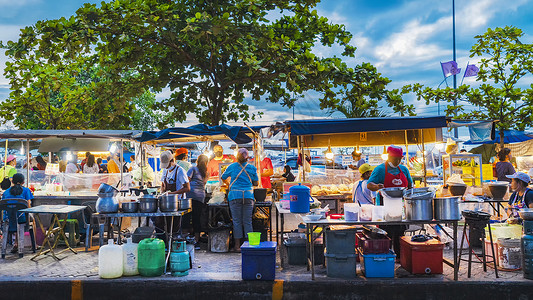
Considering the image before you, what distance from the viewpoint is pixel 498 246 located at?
6629 mm

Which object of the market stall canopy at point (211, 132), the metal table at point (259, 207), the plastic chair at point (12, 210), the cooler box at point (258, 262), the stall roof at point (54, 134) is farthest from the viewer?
the stall roof at point (54, 134)

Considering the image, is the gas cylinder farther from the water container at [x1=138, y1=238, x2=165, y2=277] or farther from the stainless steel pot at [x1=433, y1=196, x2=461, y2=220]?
the stainless steel pot at [x1=433, y1=196, x2=461, y2=220]

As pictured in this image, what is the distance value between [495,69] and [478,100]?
1.53 m

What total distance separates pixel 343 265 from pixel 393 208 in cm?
112

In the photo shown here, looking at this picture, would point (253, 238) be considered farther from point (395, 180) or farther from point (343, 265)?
point (395, 180)

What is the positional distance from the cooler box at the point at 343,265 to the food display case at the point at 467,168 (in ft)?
19.0

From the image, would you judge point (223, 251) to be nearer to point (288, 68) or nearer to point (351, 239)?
point (351, 239)

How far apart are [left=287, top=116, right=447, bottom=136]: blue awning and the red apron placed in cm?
215

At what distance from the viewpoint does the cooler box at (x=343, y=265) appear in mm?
6152

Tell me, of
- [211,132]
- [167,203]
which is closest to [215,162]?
[211,132]

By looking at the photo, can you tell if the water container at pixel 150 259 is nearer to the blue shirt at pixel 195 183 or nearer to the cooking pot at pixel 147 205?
the cooking pot at pixel 147 205

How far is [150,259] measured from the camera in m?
6.28

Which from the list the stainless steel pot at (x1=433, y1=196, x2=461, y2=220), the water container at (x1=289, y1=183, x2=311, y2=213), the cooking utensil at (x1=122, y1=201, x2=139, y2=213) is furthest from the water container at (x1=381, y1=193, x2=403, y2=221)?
the cooking utensil at (x1=122, y1=201, x2=139, y2=213)

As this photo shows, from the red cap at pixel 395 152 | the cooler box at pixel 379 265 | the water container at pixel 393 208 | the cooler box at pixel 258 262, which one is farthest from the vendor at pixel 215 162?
the water container at pixel 393 208
